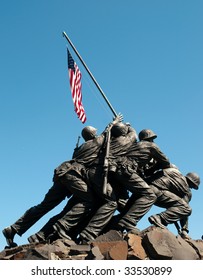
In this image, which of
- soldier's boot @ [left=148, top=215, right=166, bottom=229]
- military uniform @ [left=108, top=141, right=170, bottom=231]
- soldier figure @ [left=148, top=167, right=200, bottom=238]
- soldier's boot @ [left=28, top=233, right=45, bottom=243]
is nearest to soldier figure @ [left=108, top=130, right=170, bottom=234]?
military uniform @ [left=108, top=141, right=170, bottom=231]

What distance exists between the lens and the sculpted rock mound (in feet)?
31.5

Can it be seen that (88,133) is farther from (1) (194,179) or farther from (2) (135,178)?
(1) (194,179)

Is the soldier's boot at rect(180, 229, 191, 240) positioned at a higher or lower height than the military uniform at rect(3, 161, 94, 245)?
lower

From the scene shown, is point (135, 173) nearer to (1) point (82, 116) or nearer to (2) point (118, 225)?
(2) point (118, 225)

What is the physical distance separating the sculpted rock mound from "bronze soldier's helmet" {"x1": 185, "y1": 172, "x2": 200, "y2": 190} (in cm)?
268

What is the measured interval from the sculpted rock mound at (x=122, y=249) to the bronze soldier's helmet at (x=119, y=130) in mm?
2958

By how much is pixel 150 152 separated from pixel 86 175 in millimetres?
1805

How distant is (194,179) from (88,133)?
3.27 meters

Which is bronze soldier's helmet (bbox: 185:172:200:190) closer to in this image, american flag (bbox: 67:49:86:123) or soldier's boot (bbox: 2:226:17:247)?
american flag (bbox: 67:49:86:123)

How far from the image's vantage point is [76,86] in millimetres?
15172

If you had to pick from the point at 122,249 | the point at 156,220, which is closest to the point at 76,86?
the point at 156,220

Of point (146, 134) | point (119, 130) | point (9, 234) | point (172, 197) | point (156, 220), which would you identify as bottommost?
point (156, 220)

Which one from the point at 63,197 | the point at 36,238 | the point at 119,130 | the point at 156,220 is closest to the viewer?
the point at 156,220

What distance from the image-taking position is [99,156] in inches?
483
